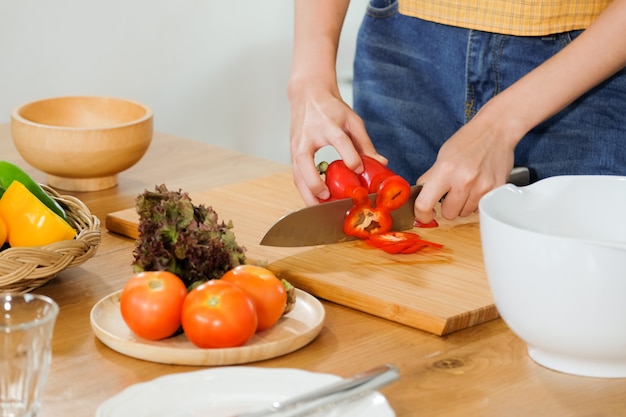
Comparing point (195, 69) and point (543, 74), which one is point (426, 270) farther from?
point (195, 69)

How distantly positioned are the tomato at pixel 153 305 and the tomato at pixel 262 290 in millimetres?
68

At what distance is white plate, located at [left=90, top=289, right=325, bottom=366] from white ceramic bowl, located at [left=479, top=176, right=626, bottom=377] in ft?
0.77

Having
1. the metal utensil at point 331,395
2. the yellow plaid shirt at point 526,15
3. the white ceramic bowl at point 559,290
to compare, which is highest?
the yellow plaid shirt at point 526,15

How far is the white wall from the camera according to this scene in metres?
3.09

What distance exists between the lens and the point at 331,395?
93 cm

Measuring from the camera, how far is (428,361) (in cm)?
112

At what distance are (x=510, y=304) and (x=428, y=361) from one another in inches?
5.1

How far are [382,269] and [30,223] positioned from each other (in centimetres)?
48

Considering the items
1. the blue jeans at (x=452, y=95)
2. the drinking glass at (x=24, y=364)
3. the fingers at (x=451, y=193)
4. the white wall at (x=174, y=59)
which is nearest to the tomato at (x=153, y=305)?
the drinking glass at (x=24, y=364)

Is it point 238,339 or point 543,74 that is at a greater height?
point 543,74

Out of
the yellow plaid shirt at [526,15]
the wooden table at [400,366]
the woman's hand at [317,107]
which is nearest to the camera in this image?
the wooden table at [400,366]

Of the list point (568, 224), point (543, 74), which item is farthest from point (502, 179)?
point (568, 224)

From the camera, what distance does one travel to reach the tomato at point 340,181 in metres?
1.61

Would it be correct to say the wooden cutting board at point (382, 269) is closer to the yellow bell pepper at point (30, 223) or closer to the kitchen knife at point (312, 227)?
the kitchen knife at point (312, 227)
